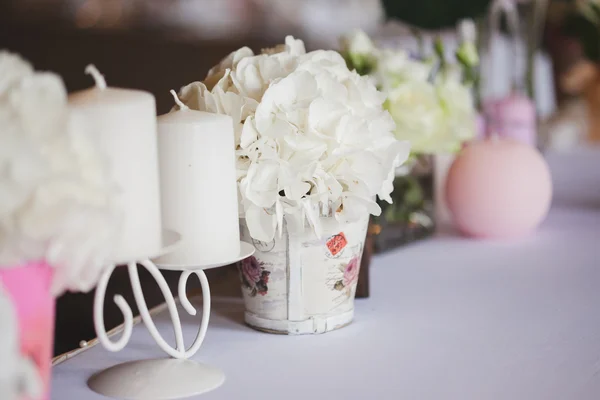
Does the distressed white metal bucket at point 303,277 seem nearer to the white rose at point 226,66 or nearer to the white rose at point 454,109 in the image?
the white rose at point 226,66

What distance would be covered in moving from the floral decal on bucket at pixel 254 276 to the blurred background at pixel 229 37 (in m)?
0.21

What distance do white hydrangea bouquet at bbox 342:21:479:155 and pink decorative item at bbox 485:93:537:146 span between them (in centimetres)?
44

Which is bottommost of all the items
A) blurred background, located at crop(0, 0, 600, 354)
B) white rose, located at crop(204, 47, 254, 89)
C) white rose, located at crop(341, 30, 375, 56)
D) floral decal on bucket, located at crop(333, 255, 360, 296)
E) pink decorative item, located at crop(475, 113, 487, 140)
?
floral decal on bucket, located at crop(333, 255, 360, 296)

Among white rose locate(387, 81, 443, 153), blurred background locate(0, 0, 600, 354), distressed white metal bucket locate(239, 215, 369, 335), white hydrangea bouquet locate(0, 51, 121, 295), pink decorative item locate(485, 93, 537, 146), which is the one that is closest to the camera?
white hydrangea bouquet locate(0, 51, 121, 295)

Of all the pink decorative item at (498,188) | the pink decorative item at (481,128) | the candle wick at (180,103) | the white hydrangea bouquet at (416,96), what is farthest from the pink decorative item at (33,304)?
the pink decorative item at (481,128)

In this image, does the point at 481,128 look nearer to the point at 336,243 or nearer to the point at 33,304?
the point at 336,243

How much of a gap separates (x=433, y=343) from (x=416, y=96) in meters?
0.46

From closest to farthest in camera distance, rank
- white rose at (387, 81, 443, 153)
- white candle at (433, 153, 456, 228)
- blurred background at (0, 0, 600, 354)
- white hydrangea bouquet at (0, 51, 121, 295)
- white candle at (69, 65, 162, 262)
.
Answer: white hydrangea bouquet at (0, 51, 121, 295) → white candle at (69, 65, 162, 262) → white rose at (387, 81, 443, 153) → white candle at (433, 153, 456, 228) → blurred background at (0, 0, 600, 354)

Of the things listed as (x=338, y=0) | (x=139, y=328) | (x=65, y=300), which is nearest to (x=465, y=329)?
(x=139, y=328)

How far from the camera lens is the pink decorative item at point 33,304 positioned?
1.58 ft

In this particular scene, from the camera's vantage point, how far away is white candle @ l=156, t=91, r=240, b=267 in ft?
2.23

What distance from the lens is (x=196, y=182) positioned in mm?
688

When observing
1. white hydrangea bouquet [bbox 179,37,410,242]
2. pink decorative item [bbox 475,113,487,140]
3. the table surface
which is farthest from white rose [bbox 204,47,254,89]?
pink decorative item [bbox 475,113,487,140]

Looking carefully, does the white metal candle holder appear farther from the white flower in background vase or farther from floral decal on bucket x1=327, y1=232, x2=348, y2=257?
the white flower in background vase
